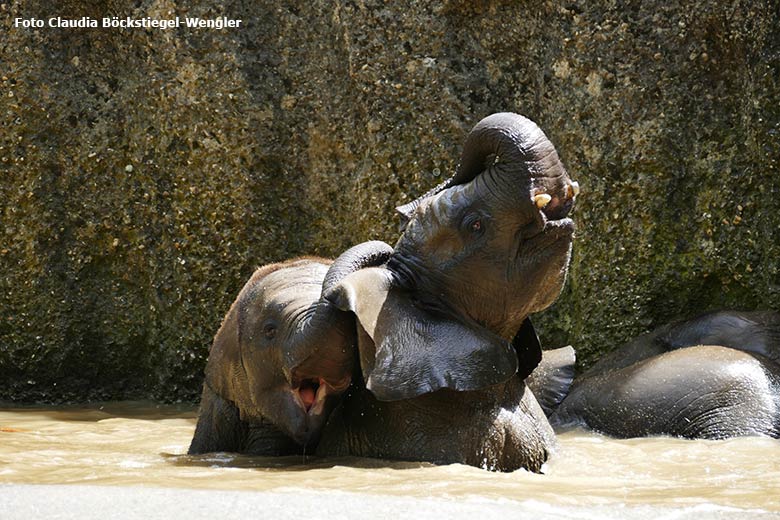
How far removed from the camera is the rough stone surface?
23.9 feet

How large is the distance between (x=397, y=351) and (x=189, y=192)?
384cm

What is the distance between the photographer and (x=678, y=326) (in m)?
6.96

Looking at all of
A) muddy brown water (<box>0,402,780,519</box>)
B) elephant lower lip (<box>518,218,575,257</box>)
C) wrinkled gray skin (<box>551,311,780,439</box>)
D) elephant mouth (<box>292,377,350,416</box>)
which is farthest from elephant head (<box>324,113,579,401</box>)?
wrinkled gray skin (<box>551,311,780,439</box>)

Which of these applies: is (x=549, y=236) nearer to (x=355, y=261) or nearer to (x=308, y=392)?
(x=355, y=261)

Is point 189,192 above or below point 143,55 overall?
below

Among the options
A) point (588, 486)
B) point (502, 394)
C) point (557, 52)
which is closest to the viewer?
point (588, 486)

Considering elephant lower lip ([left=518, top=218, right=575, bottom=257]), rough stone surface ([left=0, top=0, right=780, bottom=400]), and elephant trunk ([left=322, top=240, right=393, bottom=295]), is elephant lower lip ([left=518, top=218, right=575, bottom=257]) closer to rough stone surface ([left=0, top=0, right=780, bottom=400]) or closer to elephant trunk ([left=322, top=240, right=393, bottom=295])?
elephant trunk ([left=322, top=240, right=393, bottom=295])

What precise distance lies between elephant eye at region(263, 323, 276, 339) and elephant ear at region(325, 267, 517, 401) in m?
0.40

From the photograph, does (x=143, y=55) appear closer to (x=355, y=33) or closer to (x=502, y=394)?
(x=355, y=33)

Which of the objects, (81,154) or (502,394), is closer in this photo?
(502,394)

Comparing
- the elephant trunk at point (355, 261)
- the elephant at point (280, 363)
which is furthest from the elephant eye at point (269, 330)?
the elephant trunk at point (355, 261)

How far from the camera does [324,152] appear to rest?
Answer: 830 cm

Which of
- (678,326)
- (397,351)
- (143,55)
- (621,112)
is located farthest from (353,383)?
(143,55)

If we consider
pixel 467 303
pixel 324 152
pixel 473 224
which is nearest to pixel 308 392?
pixel 467 303
